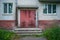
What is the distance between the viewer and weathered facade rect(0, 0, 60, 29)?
2534 cm

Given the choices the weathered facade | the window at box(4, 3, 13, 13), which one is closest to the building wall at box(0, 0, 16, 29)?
the weathered facade

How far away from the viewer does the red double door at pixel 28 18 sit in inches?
1012

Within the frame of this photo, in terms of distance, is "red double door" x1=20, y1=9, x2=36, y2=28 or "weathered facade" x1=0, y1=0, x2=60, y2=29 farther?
"red double door" x1=20, y1=9, x2=36, y2=28

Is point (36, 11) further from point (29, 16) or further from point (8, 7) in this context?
point (8, 7)

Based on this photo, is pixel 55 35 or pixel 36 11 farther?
pixel 36 11

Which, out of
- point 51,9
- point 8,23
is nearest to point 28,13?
point 8,23

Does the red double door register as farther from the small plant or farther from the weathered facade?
the small plant

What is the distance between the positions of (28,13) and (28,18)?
633 millimetres

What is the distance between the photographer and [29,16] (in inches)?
1022

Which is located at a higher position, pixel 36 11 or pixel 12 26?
pixel 36 11

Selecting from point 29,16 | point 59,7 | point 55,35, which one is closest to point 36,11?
point 29,16

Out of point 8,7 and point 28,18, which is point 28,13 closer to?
point 28,18

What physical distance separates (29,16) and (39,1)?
234 cm

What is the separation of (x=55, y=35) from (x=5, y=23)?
1422 cm
